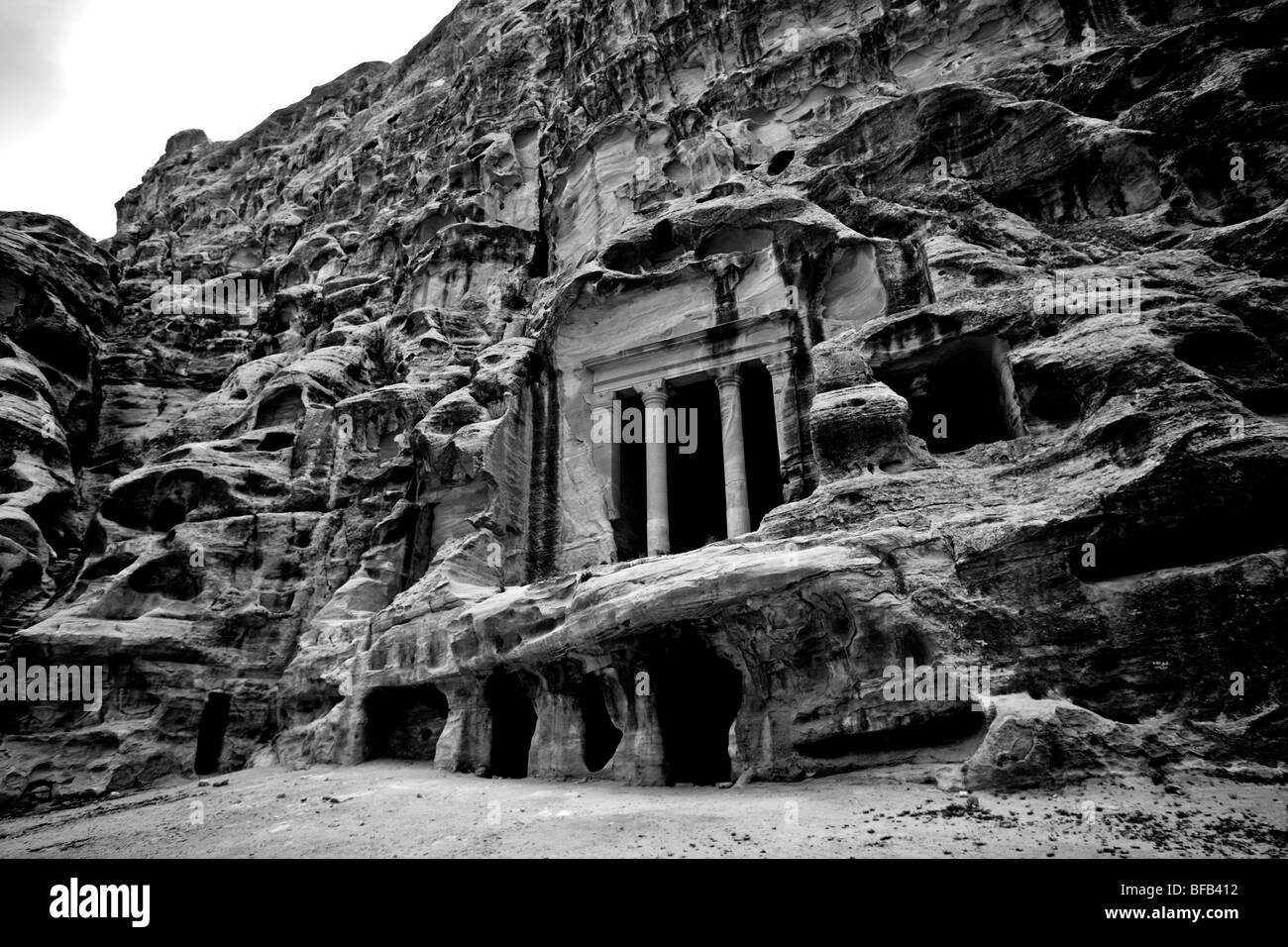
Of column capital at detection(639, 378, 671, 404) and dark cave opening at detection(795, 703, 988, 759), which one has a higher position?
column capital at detection(639, 378, 671, 404)

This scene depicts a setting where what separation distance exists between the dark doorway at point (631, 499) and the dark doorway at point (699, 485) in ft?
2.90

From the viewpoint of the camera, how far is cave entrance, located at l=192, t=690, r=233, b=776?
51.4 feet

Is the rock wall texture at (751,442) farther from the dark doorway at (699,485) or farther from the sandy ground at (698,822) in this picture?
the sandy ground at (698,822)

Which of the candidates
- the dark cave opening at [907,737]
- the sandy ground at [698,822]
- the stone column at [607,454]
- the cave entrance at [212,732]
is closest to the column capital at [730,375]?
the stone column at [607,454]

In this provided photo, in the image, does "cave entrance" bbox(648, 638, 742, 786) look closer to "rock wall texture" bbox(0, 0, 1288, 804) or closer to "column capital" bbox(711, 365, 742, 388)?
"rock wall texture" bbox(0, 0, 1288, 804)

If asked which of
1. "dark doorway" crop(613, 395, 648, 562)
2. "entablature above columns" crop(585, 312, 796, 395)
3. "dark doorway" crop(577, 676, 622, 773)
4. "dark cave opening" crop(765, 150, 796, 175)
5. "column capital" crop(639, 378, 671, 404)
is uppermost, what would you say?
"dark cave opening" crop(765, 150, 796, 175)

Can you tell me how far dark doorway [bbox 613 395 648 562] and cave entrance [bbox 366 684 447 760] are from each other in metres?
5.45

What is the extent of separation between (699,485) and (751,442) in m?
2.09

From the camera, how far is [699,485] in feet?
69.8

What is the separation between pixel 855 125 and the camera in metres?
18.0

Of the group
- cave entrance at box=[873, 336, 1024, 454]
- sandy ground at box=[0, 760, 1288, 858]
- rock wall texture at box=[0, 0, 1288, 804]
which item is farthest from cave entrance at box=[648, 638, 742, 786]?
cave entrance at box=[873, 336, 1024, 454]

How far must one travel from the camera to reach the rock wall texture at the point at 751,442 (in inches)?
305

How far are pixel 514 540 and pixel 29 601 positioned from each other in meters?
13.1
